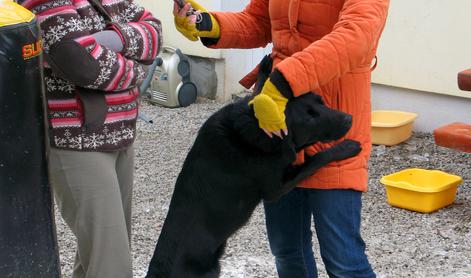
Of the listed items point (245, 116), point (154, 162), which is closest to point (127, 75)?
point (245, 116)

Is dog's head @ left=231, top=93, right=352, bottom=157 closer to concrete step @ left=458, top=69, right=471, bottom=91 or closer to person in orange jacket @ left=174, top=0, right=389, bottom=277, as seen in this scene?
person in orange jacket @ left=174, top=0, right=389, bottom=277

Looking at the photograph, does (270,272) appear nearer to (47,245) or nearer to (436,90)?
(47,245)

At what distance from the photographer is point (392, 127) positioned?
5645mm

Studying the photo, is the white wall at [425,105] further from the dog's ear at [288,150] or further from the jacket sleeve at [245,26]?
the dog's ear at [288,150]

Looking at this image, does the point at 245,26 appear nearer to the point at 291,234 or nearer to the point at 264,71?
the point at 264,71

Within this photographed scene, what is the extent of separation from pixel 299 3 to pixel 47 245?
1.19 metres

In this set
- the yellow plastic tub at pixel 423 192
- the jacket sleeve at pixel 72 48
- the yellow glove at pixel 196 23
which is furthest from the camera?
the yellow plastic tub at pixel 423 192

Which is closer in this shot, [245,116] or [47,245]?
[47,245]

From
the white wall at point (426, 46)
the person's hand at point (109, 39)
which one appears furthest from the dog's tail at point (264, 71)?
the white wall at point (426, 46)

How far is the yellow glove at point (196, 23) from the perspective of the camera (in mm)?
2854

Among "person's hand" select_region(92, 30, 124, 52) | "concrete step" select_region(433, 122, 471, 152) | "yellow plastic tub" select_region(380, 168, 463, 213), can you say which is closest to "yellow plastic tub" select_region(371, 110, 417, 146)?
"yellow plastic tub" select_region(380, 168, 463, 213)

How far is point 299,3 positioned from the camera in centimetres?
256

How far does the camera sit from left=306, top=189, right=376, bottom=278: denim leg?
2.64 m

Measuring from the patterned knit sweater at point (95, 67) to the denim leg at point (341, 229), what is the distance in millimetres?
765
